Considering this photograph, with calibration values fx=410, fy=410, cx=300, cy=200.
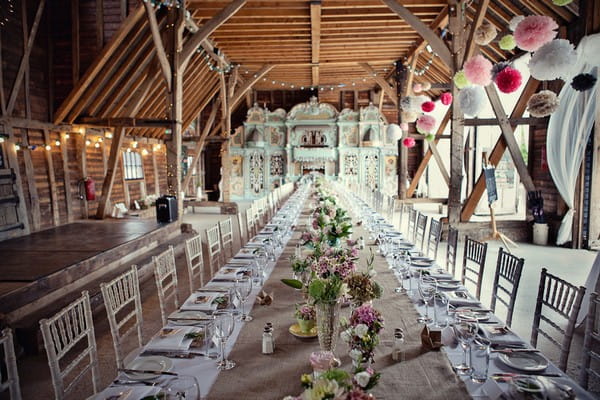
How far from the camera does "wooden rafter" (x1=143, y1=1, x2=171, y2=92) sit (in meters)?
6.62

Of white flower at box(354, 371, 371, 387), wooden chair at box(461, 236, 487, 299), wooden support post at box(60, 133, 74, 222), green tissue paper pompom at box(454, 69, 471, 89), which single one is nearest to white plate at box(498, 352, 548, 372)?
white flower at box(354, 371, 371, 387)

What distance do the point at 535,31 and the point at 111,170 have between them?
8.02 metres

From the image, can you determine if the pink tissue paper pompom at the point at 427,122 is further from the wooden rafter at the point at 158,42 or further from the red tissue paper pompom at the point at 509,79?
the wooden rafter at the point at 158,42

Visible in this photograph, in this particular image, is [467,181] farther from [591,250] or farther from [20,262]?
[20,262]

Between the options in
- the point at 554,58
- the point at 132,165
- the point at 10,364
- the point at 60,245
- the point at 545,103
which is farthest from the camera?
the point at 132,165

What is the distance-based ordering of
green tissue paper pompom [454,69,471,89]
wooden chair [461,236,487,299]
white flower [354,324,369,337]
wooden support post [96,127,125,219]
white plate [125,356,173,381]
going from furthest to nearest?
wooden support post [96,127,125,219] < green tissue paper pompom [454,69,471,89] < wooden chair [461,236,487,299] < white plate [125,356,173,381] < white flower [354,324,369,337]

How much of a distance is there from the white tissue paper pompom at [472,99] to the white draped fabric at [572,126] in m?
1.67

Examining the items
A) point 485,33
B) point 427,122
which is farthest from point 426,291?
point 427,122

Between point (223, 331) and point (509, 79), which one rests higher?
point (509, 79)

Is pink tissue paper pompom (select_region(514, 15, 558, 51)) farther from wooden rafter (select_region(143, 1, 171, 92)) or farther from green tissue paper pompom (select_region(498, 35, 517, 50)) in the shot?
wooden rafter (select_region(143, 1, 171, 92))

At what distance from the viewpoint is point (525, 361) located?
1.96 metres

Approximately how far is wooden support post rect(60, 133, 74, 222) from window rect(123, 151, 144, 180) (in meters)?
2.35

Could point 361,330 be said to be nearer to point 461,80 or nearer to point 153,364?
point 153,364

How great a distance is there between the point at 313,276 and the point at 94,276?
428 centimetres
